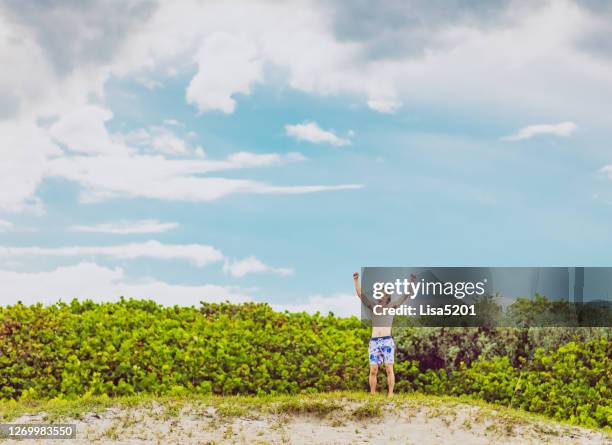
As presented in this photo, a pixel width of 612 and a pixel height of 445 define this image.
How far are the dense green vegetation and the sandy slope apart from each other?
41.6 inches

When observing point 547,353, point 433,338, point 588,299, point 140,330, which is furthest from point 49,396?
point 588,299

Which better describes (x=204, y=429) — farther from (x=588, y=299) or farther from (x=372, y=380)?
(x=588, y=299)

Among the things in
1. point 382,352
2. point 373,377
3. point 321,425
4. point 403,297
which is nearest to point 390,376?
point 373,377

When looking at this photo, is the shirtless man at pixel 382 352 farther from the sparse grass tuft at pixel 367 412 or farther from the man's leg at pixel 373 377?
the sparse grass tuft at pixel 367 412

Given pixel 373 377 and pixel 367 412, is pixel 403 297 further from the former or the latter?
pixel 367 412

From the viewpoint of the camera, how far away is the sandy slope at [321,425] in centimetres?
798

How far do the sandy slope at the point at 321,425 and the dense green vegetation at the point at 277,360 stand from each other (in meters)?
1.06

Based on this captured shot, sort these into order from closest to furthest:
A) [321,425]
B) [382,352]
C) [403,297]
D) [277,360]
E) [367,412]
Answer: [321,425]
[367,412]
[382,352]
[403,297]
[277,360]

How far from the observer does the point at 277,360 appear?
35.0ft

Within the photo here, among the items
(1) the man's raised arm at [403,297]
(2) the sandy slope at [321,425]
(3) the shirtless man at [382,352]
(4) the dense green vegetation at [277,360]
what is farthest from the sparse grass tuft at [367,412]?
(1) the man's raised arm at [403,297]

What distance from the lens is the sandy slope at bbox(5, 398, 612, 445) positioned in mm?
7977

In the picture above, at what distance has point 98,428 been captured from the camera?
26.6 feet

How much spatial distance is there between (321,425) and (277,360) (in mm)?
2123

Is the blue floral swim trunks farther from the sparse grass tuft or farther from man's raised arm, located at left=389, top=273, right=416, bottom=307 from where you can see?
the sparse grass tuft
